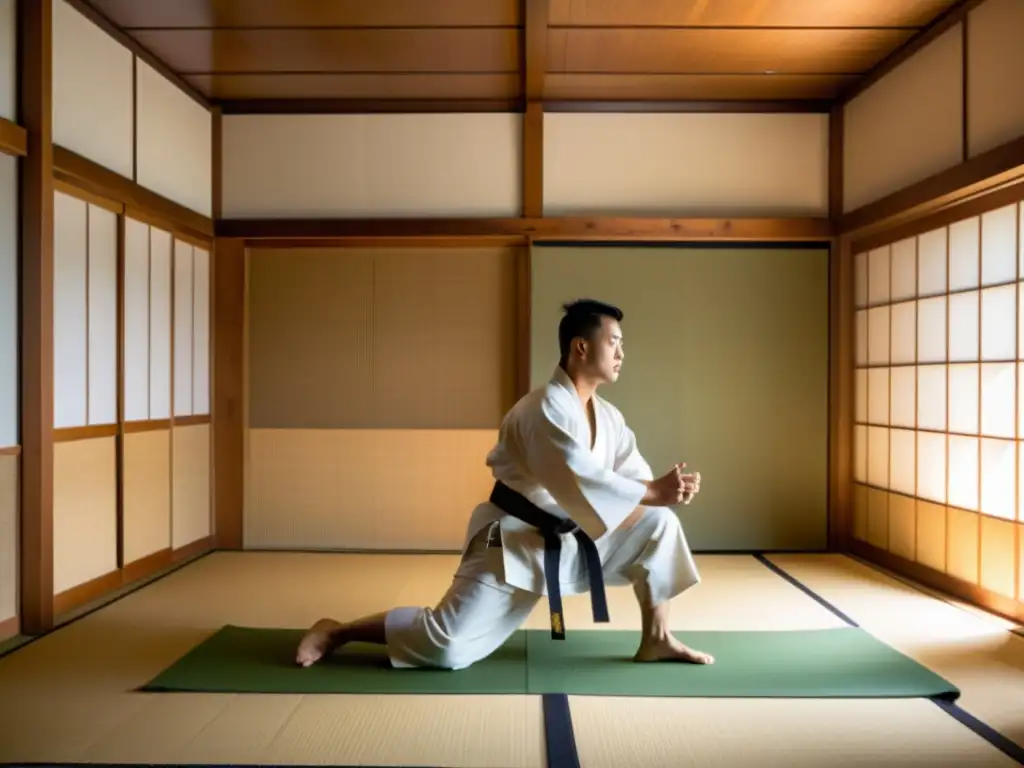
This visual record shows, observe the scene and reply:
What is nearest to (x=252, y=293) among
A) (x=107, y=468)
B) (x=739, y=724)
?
(x=107, y=468)

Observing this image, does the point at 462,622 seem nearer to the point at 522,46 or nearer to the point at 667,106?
the point at 522,46

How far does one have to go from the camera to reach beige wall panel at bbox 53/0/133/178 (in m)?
3.77

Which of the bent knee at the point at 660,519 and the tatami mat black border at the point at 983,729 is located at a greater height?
the bent knee at the point at 660,519

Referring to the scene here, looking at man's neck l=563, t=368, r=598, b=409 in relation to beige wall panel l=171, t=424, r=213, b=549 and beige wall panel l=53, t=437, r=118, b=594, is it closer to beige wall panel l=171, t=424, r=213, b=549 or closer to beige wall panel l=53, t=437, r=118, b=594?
beige wall panel l=53, t=437, r=118, b=594

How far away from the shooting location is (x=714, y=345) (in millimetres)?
5391

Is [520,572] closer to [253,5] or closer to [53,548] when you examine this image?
[53,548]

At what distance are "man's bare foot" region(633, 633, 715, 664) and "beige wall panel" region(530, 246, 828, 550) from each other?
233 cm

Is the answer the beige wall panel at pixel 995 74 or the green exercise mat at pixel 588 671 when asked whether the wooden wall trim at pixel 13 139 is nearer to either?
the green exercise mat at pixel 588 671

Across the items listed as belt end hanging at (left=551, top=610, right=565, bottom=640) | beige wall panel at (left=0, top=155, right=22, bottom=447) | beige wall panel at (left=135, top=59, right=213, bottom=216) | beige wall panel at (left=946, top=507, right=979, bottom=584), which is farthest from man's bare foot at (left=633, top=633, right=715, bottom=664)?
beige wall panel at (left=135, top=59, right=213, bottom=216)

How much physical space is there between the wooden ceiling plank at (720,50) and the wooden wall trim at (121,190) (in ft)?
6.88

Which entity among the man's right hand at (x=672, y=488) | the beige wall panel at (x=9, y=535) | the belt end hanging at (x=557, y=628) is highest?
the man's right hand at (x=672, y=488)

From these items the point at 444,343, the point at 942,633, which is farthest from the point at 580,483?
the point at 444,343

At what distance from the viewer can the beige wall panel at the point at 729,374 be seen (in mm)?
5363

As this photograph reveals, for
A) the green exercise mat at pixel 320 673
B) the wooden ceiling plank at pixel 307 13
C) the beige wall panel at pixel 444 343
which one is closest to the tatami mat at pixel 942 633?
the green exercise mat at pixel 320 673
